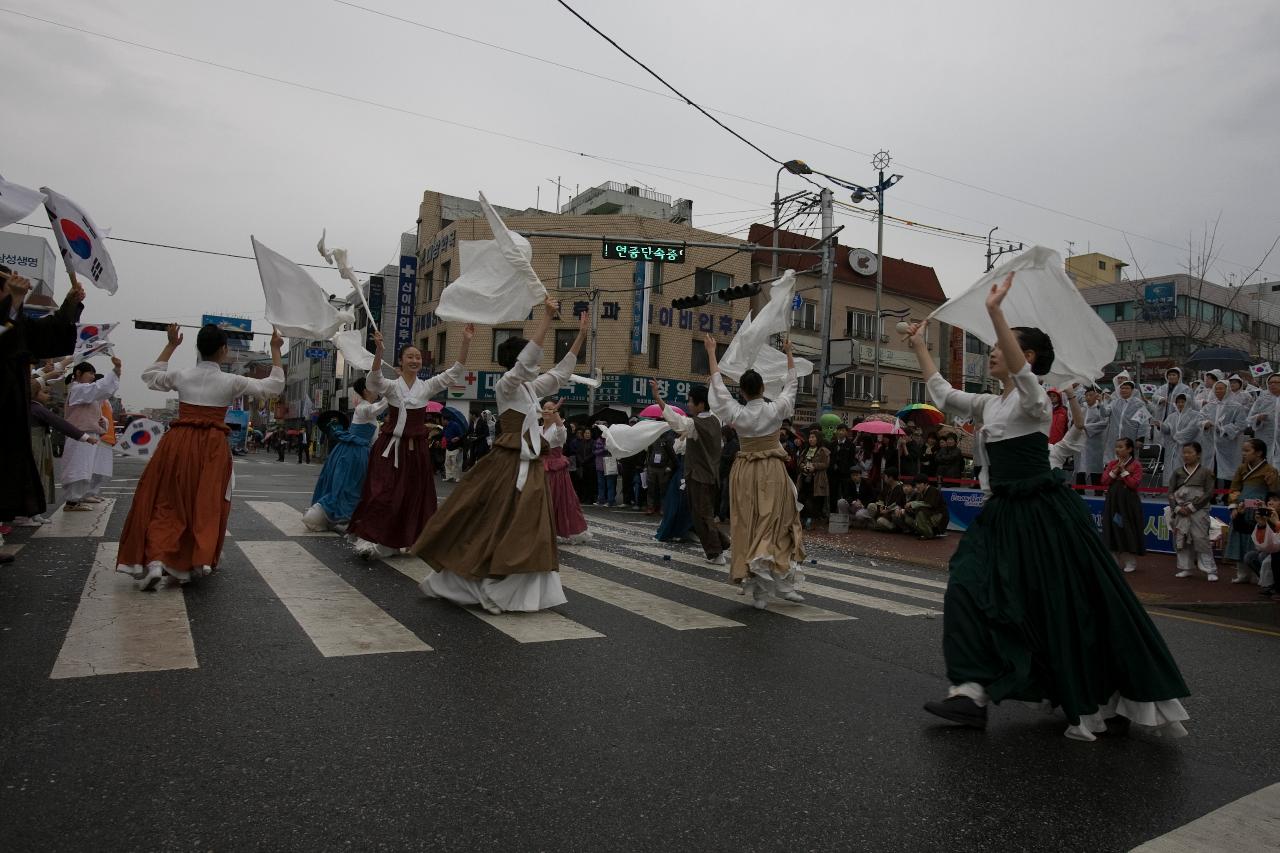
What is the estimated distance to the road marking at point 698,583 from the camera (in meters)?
6.53

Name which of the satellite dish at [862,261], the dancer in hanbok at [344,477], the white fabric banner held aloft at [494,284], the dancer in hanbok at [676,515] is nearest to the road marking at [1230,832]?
the white fabric banner held aloft at [494,284]

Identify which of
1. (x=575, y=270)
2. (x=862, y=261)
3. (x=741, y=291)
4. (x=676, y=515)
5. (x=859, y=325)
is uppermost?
(x=862, y=261)

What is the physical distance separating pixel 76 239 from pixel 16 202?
680mm

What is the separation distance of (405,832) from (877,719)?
7.34 feet

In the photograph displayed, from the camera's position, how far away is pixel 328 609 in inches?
226

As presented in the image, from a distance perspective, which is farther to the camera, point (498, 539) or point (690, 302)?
point (690, 302)

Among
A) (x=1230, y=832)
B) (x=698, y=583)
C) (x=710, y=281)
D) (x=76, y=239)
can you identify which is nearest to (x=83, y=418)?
(x=76, y=239)

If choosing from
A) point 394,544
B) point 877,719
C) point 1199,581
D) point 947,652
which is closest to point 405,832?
point 877,719

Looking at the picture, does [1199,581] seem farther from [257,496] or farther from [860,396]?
[860,396]

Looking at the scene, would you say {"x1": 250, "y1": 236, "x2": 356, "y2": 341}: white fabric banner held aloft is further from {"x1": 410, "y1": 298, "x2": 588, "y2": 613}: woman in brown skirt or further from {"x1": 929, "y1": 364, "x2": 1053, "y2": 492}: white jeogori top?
{"x1": 929, "y1": 364, "x2": 1053, "y2": 492}: white jeogori top

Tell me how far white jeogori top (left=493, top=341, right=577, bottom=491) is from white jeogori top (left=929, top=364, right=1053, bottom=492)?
8.81 ft

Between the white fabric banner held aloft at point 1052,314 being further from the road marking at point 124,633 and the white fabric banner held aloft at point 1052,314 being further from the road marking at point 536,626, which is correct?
the road marking at point 124,633

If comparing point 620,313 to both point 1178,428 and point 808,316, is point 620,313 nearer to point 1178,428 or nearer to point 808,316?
point 808,316

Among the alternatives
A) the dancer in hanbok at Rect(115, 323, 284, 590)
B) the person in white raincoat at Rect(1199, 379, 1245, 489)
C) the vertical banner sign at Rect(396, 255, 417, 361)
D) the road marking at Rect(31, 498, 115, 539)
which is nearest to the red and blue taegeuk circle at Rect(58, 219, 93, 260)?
the dancer in hanbok at Rect(115, 323, 284, 590)
